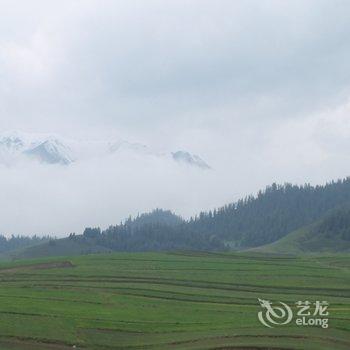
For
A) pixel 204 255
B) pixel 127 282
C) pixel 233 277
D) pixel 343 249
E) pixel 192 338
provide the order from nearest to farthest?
pixel 192 338 → pixel 127 282 → pixel 233 277 → pixel 204 255 → pixel 343 249

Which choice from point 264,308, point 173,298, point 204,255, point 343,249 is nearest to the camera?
point 264,308

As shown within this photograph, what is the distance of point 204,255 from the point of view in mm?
150375

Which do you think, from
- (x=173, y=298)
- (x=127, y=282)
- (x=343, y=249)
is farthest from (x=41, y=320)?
(x=343, y=249)

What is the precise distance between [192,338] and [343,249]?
161m

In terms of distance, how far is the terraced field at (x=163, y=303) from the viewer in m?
48.9

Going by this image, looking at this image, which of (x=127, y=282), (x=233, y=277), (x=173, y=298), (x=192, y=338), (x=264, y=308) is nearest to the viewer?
(x=192, y=338)

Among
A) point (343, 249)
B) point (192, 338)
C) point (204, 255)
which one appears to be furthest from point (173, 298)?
point (343, 249)

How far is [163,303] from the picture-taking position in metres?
72.0

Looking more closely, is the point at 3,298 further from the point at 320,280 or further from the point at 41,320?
the point at 320,280

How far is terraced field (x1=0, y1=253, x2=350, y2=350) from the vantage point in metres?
48.9

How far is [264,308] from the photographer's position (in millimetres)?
66125

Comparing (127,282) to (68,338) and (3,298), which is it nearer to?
(3,298)

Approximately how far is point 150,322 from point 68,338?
9.92 m

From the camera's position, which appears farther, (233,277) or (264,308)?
(233,277)
